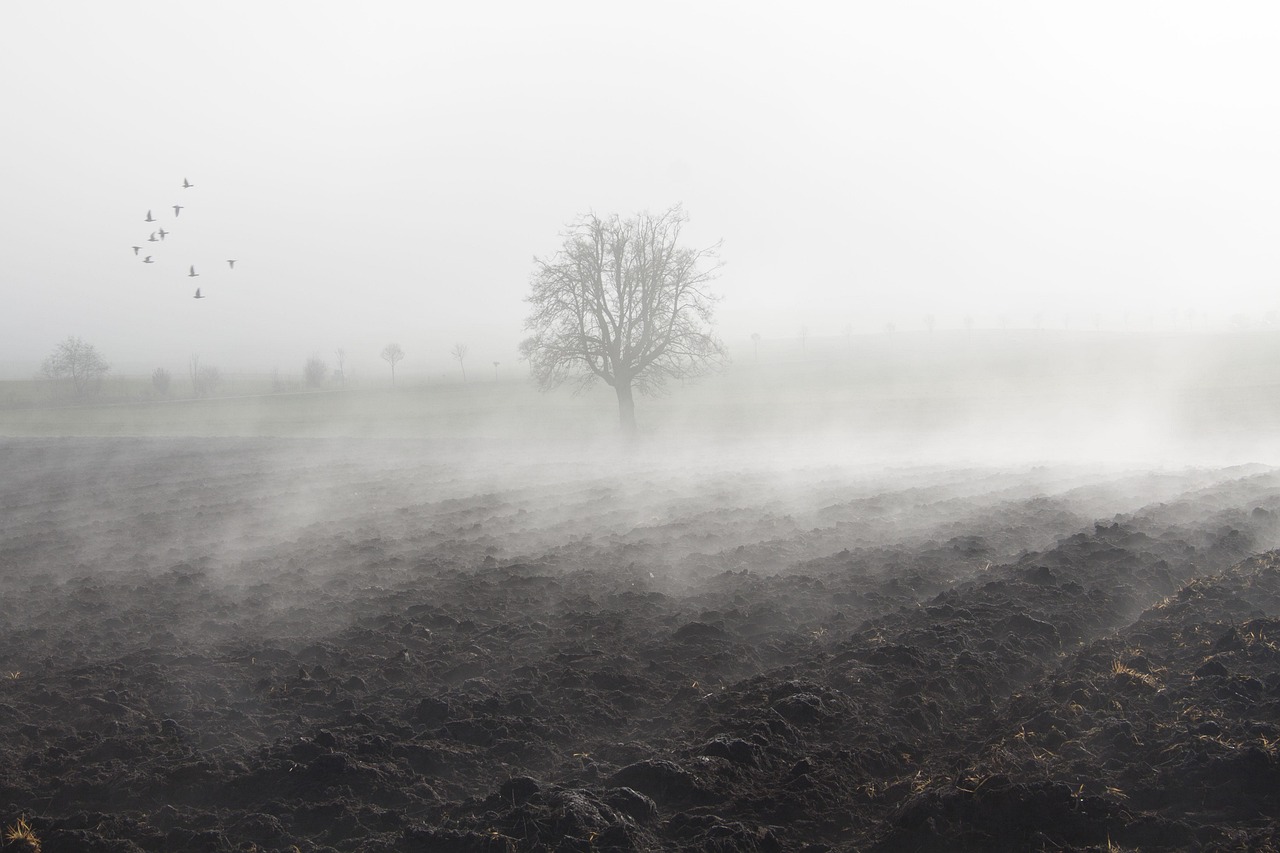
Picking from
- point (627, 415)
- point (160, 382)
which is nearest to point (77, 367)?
point (160, 382)

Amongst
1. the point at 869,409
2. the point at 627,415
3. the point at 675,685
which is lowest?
the point at 869,409

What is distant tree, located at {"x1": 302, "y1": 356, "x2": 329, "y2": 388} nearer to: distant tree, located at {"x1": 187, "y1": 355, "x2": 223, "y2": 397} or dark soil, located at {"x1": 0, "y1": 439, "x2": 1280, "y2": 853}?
distant tree, located at {"x1": 187, "y1": 355, "x2": 223, "y2": 397}

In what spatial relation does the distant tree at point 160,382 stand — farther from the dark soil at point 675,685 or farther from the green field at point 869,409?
the dark soil at point 675,685

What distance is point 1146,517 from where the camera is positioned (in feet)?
36.4

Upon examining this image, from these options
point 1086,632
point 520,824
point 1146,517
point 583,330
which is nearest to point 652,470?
point 583,330

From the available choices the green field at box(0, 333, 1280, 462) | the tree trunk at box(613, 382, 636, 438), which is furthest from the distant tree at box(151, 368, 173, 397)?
the tree trunk at box(613, 382, 636, 438)

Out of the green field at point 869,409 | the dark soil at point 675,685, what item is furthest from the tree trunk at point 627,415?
the dark soil at point 675,685

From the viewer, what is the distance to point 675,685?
22.8ft

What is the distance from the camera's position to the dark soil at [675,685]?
183 inches

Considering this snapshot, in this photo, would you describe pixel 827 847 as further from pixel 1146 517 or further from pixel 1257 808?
pixel 1146 517

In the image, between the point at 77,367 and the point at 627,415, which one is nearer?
the point at 627,415

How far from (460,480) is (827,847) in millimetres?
18750

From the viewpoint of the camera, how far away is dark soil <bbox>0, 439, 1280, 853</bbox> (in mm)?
4660

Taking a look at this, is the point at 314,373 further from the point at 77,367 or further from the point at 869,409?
the point at 869,409
